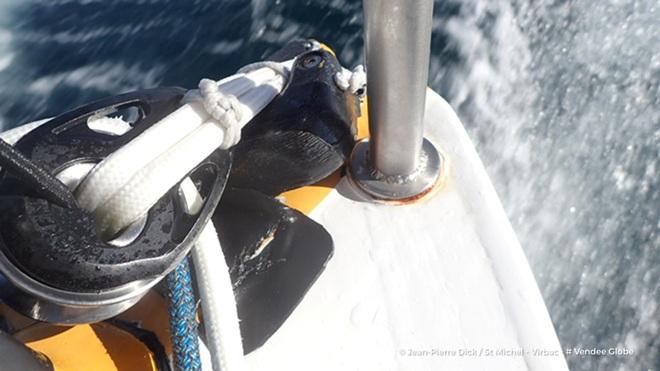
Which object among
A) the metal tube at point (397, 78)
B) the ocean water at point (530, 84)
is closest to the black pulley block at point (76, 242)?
the metal tube at point (397, 78)

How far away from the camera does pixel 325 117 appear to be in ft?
3.41

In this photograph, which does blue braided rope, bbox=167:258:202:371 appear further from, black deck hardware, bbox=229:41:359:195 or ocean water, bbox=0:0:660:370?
ocean water, bbox=0:0:660:370

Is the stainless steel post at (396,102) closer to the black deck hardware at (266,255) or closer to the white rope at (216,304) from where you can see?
the black deck hardware at (266,255)

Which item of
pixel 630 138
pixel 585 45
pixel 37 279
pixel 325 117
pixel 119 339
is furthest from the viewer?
pixel 585 45

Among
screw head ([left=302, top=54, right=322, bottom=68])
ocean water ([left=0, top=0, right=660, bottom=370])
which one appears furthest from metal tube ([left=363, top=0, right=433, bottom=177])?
ocean water ([left=0, top=0, right=660, bottom=370])


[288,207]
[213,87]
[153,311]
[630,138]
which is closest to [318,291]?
[288,207]

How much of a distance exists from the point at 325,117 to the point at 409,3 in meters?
0.26

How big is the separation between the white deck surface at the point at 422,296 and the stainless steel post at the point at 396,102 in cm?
4

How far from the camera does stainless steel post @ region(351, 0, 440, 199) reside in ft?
2.80

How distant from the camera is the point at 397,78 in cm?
92

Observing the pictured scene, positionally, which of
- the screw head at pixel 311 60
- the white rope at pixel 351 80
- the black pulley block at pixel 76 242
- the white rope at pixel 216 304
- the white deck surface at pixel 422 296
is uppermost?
the black pulley block at pixel 76 242

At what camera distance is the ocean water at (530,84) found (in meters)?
1.54

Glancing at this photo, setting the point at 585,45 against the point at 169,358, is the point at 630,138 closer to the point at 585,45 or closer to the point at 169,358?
the point at 585,45

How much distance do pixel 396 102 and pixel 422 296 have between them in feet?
0.91
